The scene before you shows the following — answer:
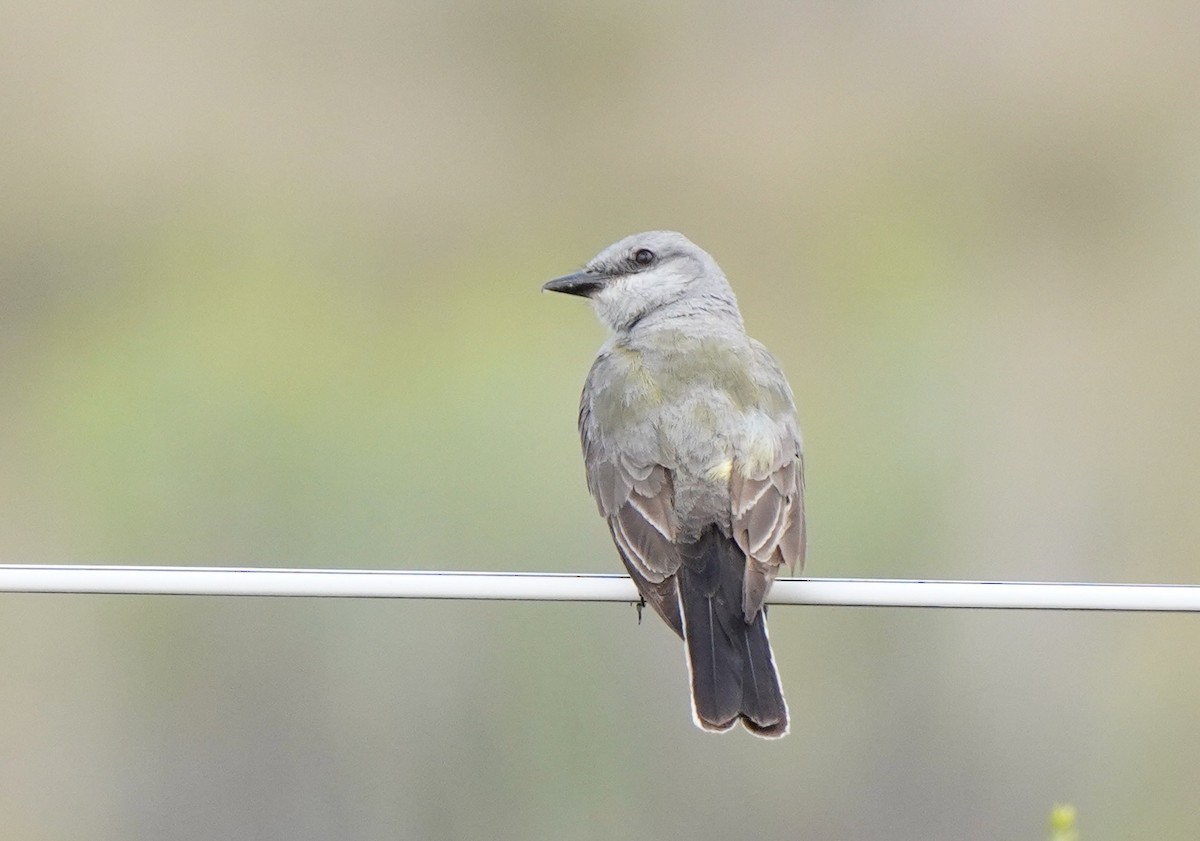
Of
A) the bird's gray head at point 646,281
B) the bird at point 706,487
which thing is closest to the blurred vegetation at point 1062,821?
the bird at point 706,487

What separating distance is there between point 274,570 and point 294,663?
15.0 feet

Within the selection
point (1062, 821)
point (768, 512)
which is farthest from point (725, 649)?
point (1062, 821)

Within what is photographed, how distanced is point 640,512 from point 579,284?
52.5 inches

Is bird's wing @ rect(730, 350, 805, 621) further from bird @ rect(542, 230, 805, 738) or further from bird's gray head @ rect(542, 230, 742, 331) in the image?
bird's gray head @ rect(542, 230, 742, 331)

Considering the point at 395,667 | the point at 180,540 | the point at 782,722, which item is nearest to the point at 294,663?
the point at 395,667

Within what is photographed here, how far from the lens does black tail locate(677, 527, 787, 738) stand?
124 inches

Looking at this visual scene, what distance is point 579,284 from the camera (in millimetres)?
4652

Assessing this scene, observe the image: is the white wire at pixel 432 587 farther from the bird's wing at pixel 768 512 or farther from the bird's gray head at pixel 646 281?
the bird's gray head at pixel 646 281

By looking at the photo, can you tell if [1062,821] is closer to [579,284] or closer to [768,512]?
[768,512]

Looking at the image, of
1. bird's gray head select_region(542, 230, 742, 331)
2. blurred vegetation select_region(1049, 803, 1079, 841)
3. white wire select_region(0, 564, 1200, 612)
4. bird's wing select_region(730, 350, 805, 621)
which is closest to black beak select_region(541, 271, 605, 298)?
bird's gray head select_region(542, 230, 742, 331)

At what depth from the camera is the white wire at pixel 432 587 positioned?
2373 millimetres

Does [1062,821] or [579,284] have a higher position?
[579,284]

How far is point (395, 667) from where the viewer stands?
22.1 feet

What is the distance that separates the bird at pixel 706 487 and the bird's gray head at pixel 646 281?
8.4 inches
